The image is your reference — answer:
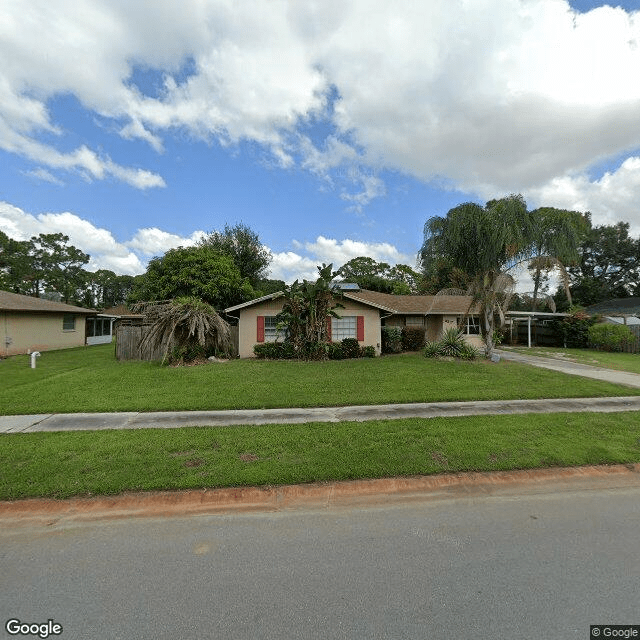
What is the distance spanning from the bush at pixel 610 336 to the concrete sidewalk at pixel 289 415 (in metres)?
14.5

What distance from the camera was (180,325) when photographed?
538 inches

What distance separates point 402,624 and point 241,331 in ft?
46.1

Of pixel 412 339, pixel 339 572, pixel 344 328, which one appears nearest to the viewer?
pixel 339 572

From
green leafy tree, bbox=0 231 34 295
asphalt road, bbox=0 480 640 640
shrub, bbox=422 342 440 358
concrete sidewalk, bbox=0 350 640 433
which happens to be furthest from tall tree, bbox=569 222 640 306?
green leafy tree, bbox=0 231 34 295

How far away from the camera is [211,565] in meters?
2.51

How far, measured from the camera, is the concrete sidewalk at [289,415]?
566cm

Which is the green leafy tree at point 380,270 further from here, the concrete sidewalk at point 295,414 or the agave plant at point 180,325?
the concrete sidewalk at point 295,414

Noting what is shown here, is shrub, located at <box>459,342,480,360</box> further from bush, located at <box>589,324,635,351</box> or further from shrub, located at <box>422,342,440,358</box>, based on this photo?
bush, located at <box>589,324,635,351</box>

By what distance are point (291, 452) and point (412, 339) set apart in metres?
14.2

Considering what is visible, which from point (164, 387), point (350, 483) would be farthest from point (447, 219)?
point (350, 483)

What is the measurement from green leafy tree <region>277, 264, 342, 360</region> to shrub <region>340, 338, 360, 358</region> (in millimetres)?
1056

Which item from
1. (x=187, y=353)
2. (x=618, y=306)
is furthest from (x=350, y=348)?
(x=618, y=306)

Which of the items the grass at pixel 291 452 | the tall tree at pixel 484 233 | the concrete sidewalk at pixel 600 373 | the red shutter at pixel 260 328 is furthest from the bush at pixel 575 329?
the red shutter at pixel 260 328

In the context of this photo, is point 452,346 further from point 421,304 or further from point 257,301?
point 257,301
